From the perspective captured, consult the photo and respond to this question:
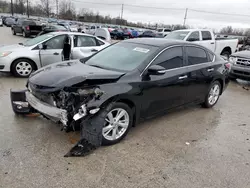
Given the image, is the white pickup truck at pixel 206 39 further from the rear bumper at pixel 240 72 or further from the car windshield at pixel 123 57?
the car windshield at pixel 123 57

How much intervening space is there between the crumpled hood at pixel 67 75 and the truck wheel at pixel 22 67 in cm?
366

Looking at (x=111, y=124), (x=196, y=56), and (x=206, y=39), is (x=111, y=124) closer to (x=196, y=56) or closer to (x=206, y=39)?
(x=196, y=56)

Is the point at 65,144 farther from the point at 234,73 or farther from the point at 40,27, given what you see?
the point at 40,27

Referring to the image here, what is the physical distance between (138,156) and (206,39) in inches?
387

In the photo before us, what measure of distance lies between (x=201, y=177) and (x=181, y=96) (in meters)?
1.83

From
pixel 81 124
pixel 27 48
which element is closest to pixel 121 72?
pixel 81 124

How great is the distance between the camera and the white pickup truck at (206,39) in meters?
11.0

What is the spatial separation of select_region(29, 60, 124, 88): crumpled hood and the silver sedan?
3.53 m

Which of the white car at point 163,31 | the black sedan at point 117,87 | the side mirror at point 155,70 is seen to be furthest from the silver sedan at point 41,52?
the white car at point 163,31

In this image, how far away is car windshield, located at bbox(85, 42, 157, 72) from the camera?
12.6 ft

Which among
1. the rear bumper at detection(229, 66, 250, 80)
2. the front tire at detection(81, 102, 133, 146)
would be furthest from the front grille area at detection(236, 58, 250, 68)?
the front tire at detection(81, 102, 133, 146)

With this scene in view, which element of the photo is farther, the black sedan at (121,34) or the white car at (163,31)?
the black sedan at (121,34)

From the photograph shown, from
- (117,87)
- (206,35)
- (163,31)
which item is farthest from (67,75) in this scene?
(163,31)

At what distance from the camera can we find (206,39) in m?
11.5
